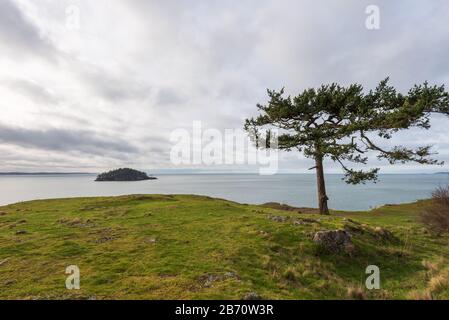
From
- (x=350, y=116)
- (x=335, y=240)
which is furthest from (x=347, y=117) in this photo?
(x=335, y=240)

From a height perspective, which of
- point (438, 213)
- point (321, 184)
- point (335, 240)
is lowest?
point (335, 240)

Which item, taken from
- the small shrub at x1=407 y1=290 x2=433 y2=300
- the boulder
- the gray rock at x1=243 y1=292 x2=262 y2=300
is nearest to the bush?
the boulder

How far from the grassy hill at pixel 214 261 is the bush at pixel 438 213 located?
2.96 feet

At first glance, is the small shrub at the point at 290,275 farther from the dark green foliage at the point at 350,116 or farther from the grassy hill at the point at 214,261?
the dark green foliage at the point at 350,116

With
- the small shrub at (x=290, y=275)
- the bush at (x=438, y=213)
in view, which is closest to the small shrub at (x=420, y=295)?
the small shrub at (x=290, y=275)

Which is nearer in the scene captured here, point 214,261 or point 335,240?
point 214,261

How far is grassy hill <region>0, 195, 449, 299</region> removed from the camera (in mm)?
9945

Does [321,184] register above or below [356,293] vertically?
above

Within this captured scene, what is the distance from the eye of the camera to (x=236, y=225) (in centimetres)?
1991

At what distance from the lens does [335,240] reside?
49.8 ft

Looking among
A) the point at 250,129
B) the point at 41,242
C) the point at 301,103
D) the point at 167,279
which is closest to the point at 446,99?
the point at 301,103

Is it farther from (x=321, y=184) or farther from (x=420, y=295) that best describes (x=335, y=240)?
(x=321, y=184)

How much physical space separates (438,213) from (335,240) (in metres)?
11.5

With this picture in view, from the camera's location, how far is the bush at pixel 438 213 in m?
20.1
